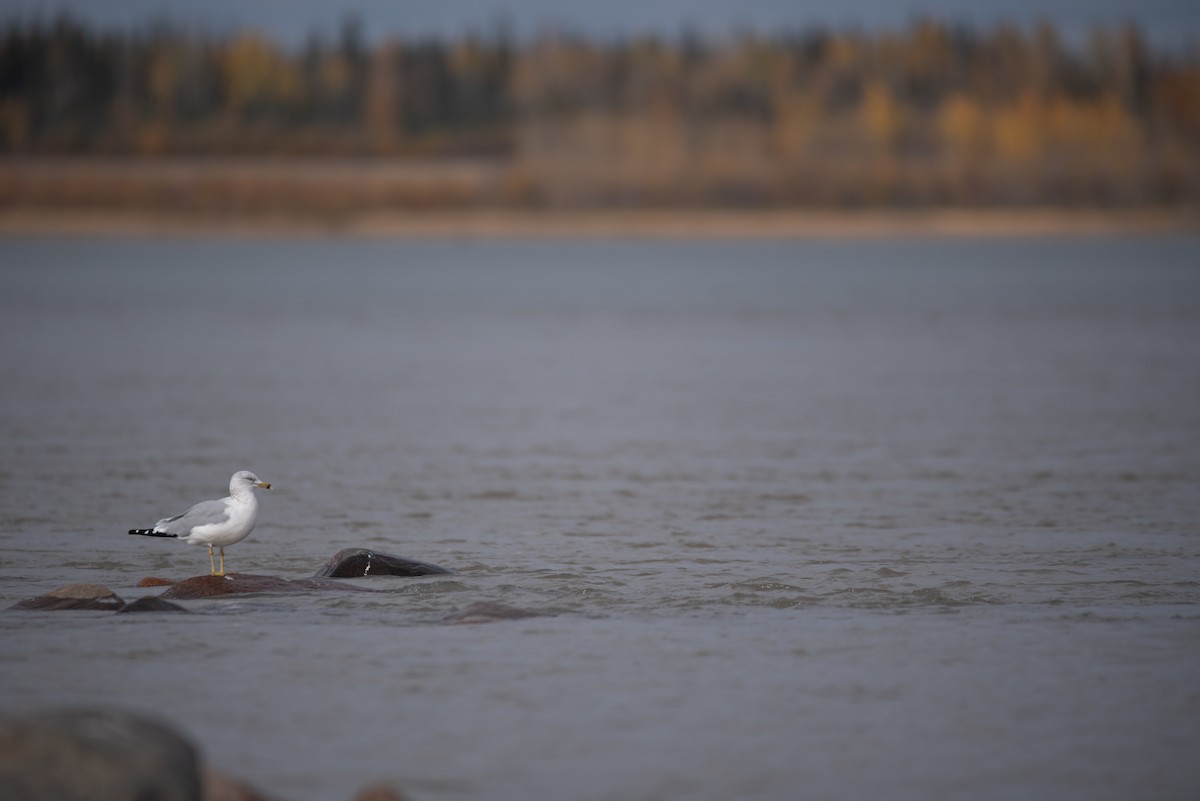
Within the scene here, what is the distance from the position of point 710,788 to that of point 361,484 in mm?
10360

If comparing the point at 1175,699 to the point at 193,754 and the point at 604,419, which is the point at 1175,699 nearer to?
the point at 193,754

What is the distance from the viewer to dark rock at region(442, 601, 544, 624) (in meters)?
11.3

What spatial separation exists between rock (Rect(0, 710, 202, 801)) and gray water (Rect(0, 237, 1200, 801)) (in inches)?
44.8

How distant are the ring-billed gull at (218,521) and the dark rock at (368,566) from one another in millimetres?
828

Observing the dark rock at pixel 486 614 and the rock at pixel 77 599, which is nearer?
the dark rock at pixel 486 614

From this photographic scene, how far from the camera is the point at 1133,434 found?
71.8 feet

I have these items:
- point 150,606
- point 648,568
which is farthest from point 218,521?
point 648,568

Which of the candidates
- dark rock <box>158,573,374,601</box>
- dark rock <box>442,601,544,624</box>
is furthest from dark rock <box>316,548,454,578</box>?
dark rock <box>442,601,544,624</box>

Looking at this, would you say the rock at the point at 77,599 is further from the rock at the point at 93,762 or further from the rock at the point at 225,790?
the rock at the point at 93,762

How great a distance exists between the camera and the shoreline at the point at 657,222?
185 metres

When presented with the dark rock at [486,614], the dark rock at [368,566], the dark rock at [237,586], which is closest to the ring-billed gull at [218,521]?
the dark rock at [237,586]

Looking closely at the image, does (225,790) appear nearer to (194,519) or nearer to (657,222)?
(194,519)

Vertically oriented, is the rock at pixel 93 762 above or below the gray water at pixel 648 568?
above

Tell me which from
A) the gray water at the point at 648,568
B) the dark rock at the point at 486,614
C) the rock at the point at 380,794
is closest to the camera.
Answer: the rock at the point at 380,794
